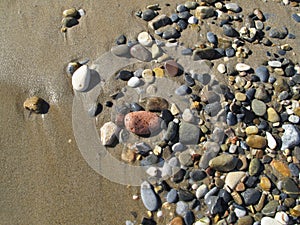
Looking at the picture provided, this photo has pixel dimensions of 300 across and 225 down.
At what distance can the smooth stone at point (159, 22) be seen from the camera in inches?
125

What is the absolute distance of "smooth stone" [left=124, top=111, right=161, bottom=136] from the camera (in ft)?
9.00

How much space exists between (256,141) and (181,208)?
0.63 meters

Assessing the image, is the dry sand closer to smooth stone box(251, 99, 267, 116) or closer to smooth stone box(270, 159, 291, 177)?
smooth stone box(251, 99, 267, 116)

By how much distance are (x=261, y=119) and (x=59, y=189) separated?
134 cm

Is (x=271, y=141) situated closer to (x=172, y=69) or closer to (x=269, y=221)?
(x=269, y=221)

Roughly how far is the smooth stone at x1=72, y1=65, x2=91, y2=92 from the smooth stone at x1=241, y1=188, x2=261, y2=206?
48.2 inches

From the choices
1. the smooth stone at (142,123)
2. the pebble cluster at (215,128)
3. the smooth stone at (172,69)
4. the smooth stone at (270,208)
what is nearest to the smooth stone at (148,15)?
the pebble cluster at (215,128)

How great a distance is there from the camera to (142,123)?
2.75 metres

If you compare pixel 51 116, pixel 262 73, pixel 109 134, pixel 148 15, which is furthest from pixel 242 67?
pixel 51 116

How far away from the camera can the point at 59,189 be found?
8.59 ft

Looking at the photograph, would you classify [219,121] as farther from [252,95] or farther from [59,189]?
[59,189]

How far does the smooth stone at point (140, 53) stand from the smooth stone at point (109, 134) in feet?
1.80

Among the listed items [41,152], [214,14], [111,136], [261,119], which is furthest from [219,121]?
[41,152]

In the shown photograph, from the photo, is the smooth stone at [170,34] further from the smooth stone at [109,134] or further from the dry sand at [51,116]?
the smooth stone at [109,134]
